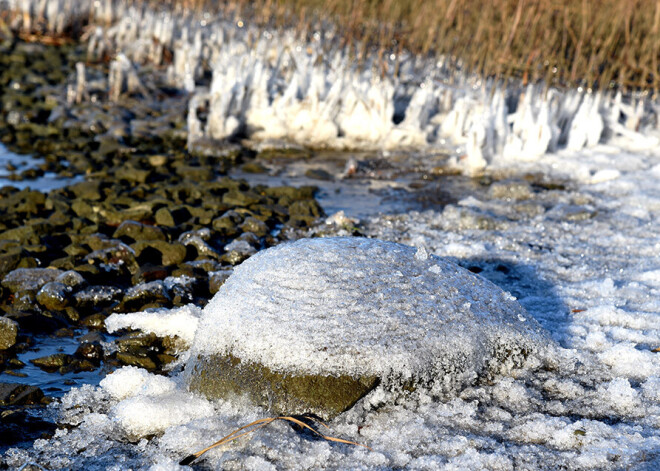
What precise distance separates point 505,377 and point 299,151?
12.6 ft

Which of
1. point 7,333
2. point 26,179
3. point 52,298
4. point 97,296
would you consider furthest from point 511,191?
point 26,179

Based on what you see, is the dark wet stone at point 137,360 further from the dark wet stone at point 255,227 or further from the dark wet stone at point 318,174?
the dark wet stone at point 318,174

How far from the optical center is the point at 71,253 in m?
3.78

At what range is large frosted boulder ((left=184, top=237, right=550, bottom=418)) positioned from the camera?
231cm

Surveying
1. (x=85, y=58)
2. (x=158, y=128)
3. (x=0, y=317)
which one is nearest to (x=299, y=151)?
(x=158, y=128)

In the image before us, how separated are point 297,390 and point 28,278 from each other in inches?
73.7

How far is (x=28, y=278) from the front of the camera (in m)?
3.39

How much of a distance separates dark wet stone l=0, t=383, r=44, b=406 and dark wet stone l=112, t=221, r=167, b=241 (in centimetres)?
162

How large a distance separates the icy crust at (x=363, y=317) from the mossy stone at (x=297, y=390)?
0.10ft

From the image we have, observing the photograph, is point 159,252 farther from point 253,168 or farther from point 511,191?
point 511,191

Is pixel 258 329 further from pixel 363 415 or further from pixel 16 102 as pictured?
pixel 16 102

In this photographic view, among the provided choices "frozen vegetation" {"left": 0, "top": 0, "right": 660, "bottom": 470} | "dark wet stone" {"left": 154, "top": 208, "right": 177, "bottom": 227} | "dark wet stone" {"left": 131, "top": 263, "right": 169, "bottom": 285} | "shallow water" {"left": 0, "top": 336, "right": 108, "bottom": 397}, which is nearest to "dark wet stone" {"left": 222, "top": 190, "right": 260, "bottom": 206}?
"dark wet stone" {"left": 154, "top": 208, "right": 177, "bottom": 227}

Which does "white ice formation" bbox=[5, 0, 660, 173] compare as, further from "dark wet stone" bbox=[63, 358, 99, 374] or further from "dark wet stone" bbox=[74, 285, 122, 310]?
"dark wet stone" bbox=[63, 358, 99, 374]

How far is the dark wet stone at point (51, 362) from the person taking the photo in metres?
2.74
